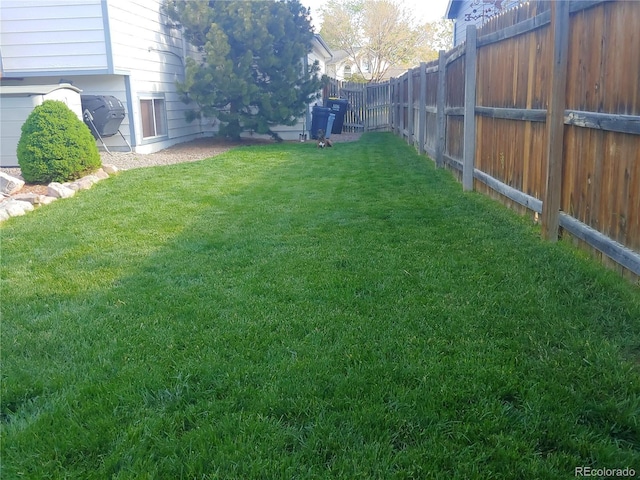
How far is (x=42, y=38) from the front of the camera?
1117cm

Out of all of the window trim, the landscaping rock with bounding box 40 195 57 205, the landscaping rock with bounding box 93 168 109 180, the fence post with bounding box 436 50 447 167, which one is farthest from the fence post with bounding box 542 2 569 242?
the window trim

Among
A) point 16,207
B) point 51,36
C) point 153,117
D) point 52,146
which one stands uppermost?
point 51,36

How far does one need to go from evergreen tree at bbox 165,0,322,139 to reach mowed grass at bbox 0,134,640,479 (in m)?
8.41

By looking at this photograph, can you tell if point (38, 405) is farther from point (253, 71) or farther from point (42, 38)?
point (253, 71)

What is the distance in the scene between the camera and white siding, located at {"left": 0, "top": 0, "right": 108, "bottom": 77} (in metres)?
11.0

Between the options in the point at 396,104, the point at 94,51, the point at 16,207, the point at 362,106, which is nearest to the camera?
the point at 16,207

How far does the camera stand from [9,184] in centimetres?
776

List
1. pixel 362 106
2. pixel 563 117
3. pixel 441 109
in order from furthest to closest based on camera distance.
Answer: pixel 362 106 → pixel 441 109 → pixel 563 117

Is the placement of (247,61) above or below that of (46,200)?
above

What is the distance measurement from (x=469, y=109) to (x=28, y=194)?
565 cm

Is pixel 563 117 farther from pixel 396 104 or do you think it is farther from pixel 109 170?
pixel 396 104

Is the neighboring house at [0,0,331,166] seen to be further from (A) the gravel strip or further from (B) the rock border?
(B) the rock border

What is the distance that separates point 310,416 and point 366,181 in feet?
20.5

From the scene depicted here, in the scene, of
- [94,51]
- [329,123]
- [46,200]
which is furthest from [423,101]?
[46,200]
